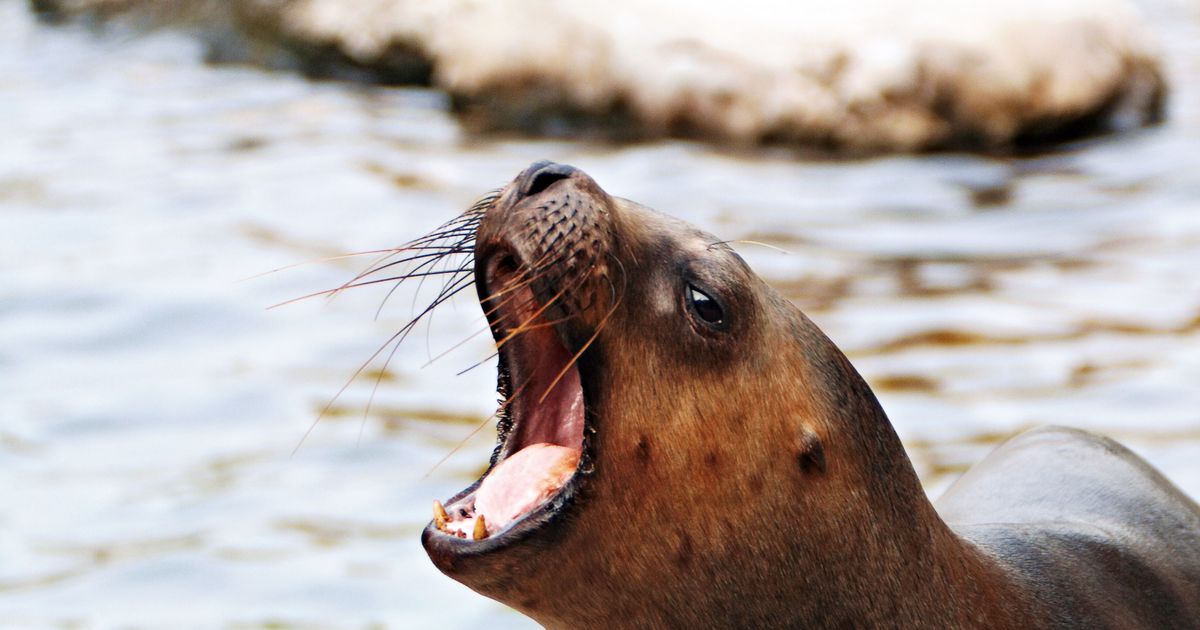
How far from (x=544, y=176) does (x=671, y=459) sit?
533 millimetres

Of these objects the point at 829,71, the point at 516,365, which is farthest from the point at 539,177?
the point at 829,71

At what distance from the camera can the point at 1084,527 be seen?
3.61 metres

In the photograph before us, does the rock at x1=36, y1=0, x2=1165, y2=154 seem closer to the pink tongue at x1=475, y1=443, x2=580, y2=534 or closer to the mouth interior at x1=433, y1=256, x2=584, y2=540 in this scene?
the mouth interior at x1=433, y1=256, x2=584, y2=540

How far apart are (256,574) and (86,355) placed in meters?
2.20

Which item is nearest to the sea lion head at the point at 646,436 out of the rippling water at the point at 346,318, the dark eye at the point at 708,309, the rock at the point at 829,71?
the dark eye at the point at 708,309

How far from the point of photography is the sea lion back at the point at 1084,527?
3352 mm

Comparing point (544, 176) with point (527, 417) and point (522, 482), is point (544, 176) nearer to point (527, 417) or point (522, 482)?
point (527, 417)

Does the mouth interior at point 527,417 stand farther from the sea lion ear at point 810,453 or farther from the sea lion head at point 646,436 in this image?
the sea lion ear at point 810,453

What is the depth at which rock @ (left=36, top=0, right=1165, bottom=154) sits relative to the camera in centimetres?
978

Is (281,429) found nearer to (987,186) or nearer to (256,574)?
(256,574)

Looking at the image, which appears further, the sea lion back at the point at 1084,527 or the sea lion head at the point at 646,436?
the sea lion back at the point at 1084,527

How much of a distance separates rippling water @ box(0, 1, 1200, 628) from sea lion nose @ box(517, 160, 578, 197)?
2203 mm

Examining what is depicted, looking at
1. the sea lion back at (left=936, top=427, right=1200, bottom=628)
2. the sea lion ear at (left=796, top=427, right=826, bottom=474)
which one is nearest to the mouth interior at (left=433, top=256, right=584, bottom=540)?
the sea lion ear at (left=796, top=427, right=826, bottom=474)

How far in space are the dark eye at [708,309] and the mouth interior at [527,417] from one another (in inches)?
9.1
